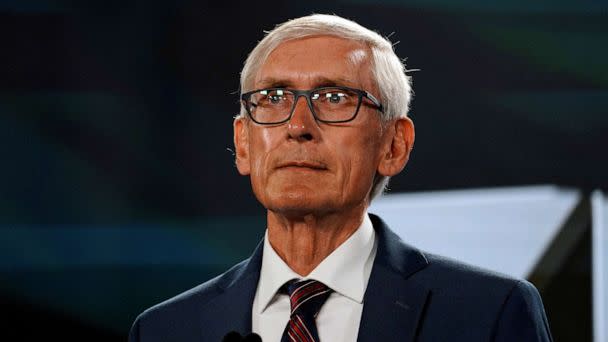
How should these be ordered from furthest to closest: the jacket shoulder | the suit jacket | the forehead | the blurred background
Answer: the blurred background → the jacket shoulder → the forehead → the suit jacket

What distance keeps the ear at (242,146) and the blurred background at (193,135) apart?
108cm

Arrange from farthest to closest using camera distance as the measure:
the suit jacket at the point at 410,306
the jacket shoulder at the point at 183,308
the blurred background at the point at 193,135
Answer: the blurred background at the point at 193,135 < the jacket shoulder at the point at 183,308 < the suit jacket at the point at 410,306

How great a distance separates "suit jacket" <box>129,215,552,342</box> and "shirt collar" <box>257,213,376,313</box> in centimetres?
3

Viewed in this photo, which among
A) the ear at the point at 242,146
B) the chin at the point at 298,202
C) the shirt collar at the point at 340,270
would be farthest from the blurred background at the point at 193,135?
the chin at the point at 298,202

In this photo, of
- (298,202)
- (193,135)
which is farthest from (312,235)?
(193,135)

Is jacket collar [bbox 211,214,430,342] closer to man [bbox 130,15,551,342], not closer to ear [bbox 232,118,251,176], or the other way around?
man [bbox 130,15,551,342]

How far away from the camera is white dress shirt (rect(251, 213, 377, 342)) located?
153 cm

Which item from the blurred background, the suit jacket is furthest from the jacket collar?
the blurred background

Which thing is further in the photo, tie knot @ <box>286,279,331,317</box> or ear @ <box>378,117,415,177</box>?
ear @ <box>378,117,415,177</box>

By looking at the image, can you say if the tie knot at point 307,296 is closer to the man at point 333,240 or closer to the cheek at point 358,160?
the man at point 333,240

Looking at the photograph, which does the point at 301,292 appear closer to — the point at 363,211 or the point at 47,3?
the point at 363,211

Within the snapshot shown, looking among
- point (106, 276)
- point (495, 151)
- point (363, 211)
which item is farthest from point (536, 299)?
point (106, 276)

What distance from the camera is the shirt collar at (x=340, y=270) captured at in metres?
1.56

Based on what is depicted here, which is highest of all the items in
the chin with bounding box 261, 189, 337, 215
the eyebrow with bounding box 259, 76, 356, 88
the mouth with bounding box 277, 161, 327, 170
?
the eyebrow with bounding box 259, 76, 356, 88
